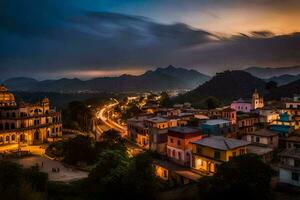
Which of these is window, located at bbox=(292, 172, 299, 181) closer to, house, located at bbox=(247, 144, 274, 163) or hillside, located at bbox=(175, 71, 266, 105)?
house, located at bbox=(247, 144, 274, 163)

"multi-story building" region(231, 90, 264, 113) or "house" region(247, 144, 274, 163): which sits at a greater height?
"multi-story building" region(231, 90, 264, 113)

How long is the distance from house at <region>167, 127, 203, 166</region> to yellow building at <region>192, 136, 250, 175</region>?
2695mm

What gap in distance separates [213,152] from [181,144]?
758 cm

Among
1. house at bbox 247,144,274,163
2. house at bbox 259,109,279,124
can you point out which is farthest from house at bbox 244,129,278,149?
house at bbox 259,109,279,124

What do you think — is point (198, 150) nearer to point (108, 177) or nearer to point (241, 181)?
point (241, 181)

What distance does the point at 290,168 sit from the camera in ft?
112

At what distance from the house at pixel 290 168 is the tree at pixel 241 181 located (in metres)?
5.53

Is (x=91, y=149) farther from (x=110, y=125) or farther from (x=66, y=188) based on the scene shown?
(x=110, y=125)

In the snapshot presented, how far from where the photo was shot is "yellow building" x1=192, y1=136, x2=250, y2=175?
130 ft

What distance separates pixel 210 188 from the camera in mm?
29953

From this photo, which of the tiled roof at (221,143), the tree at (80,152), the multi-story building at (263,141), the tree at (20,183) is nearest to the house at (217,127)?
the multi-story building at (263,141)

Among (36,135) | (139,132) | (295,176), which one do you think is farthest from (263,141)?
(36,135)

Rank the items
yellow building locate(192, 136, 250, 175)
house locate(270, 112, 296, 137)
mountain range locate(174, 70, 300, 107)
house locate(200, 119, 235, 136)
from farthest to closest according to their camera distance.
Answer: mountain range locate(174, 70, 300, 107) < house locate(200, 119, 235, 136) < house locate(270, 112, 296, 137) < yellow building locate(192, 136, 250, 175)

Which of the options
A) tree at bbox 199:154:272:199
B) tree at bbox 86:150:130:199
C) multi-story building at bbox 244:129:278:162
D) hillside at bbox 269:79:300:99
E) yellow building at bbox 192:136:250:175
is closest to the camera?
tree at bbox 199:154:272:199
